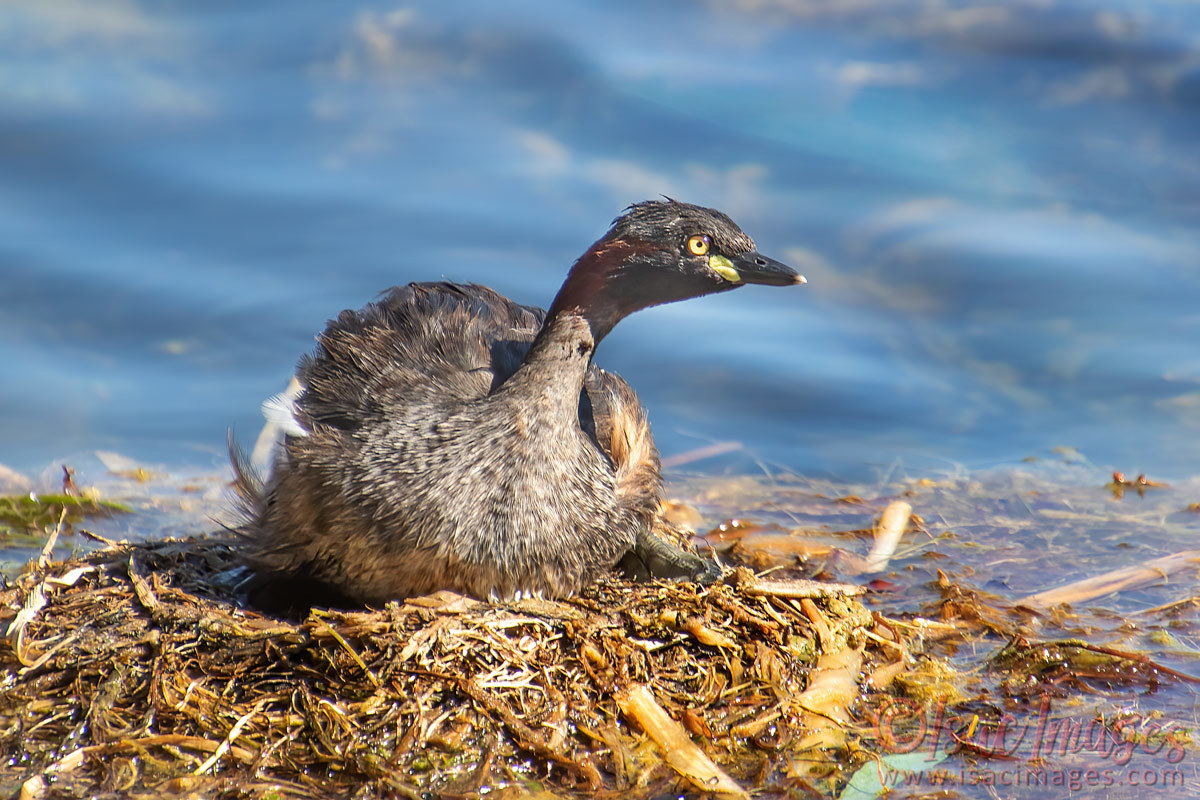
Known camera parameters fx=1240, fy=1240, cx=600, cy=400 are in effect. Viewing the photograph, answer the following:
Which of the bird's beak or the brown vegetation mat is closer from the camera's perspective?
the brown vegetation mat

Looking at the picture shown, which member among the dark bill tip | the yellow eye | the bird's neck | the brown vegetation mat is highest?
the yellow eye

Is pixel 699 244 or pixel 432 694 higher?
pixel 699 244

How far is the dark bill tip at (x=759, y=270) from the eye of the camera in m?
4.91

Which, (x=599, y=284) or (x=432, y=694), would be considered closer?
(x=432, y=694)

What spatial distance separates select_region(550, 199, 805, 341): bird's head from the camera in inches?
190

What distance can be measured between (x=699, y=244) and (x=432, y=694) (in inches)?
78.8

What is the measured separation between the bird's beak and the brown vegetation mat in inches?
47.6

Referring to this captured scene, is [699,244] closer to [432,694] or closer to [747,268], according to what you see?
[747,268]

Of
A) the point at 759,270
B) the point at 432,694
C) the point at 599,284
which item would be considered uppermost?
the point at 759,270

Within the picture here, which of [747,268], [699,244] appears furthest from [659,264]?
[747,268]

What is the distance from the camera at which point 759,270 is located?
193 inches

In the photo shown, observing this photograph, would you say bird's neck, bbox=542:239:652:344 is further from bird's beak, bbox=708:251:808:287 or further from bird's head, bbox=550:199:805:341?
bird's beak, bbox=708:251:808:287

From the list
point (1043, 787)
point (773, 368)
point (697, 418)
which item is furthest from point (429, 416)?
point (773, 368)

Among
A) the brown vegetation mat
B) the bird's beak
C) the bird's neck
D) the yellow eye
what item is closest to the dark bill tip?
the bird's beak
